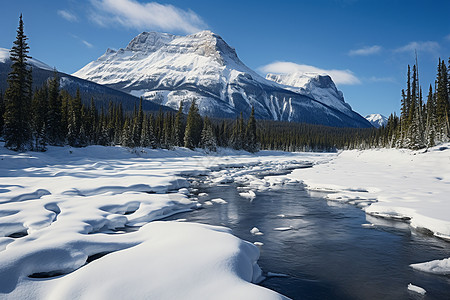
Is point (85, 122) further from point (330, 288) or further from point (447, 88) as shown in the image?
point (447, 88)

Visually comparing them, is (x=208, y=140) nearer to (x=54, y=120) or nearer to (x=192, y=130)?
(x=192, y=130)

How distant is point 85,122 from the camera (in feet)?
195

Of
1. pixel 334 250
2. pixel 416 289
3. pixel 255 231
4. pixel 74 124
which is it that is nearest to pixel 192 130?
pixel 74 124

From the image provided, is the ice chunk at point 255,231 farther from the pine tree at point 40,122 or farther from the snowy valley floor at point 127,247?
the pine tree at point 40,122

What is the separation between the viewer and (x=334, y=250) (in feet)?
28.1

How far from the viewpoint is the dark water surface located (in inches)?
244

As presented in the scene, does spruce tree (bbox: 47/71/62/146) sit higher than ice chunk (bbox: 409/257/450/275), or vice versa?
spruce tree (bbox: 47/71/62/146)

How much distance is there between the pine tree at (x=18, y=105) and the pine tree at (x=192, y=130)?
40.7m

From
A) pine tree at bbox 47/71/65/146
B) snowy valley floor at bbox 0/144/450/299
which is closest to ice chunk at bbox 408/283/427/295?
snowy valley floor at bbox 0/144/450/299

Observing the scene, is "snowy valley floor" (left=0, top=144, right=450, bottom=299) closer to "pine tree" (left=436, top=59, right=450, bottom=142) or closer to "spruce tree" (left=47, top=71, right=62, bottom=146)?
"spruce tree" (left=47, top=71, right=62, bottom=146)

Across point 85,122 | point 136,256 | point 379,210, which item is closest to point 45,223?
point 136,256

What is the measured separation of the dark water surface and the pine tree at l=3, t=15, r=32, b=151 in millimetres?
31224

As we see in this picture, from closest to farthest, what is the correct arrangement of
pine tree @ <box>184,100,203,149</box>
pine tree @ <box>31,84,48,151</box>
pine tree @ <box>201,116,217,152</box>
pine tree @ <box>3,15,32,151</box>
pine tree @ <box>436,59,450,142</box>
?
pine tree @ <box>3,15,32,151</box>, pine tree @ <box>31,84,48,151</box>, pine tree @ <box>436,59,450,142</box>, pine tree @ <box>184,100,203,149</box>, pine tree @ <box>201,116,217,152</box>

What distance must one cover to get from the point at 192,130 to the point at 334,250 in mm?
68722
